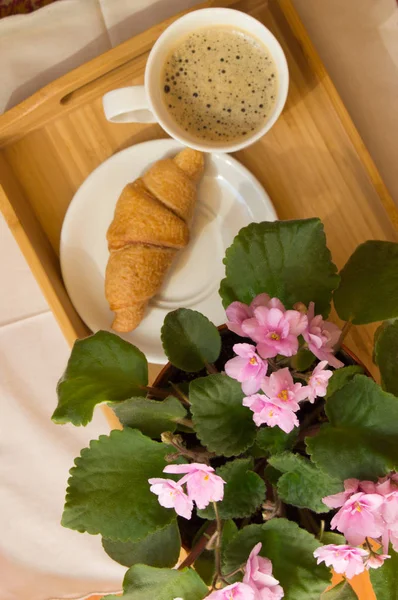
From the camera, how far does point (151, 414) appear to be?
1.50 ft

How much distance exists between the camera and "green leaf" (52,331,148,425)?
0.46 meters

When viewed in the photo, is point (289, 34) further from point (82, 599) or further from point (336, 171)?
point (82, 599)

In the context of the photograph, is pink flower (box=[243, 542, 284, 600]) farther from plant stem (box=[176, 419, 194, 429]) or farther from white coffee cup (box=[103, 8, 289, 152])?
white coffee cup (box=[103, 8, 289, 152])

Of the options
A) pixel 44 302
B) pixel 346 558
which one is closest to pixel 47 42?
pixel 44 302

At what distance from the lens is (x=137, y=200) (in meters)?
0.69

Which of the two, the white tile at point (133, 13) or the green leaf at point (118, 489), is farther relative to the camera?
the white tile at point (133, 13)

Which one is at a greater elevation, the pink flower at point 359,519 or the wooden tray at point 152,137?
the wooden tray at point 152,137

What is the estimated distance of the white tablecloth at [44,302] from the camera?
742 millimetres

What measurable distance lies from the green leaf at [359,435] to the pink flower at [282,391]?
0.16ft

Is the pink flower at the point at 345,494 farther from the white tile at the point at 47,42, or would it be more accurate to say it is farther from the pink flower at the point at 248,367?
the white tile at the point at 47,42

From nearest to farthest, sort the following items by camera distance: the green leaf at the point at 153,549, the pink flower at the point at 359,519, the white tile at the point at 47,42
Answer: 1. the pink flower at the point at 359,519
2. the green leaf at the point at 153,549
3. the white tile at the point at 47,42

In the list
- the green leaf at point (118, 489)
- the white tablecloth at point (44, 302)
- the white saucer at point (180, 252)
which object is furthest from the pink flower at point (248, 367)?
the white tablecloth at point (44, 302)

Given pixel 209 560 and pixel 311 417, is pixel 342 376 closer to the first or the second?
pixel 311 417

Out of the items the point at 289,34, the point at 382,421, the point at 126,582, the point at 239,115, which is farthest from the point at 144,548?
the point at 289,34
